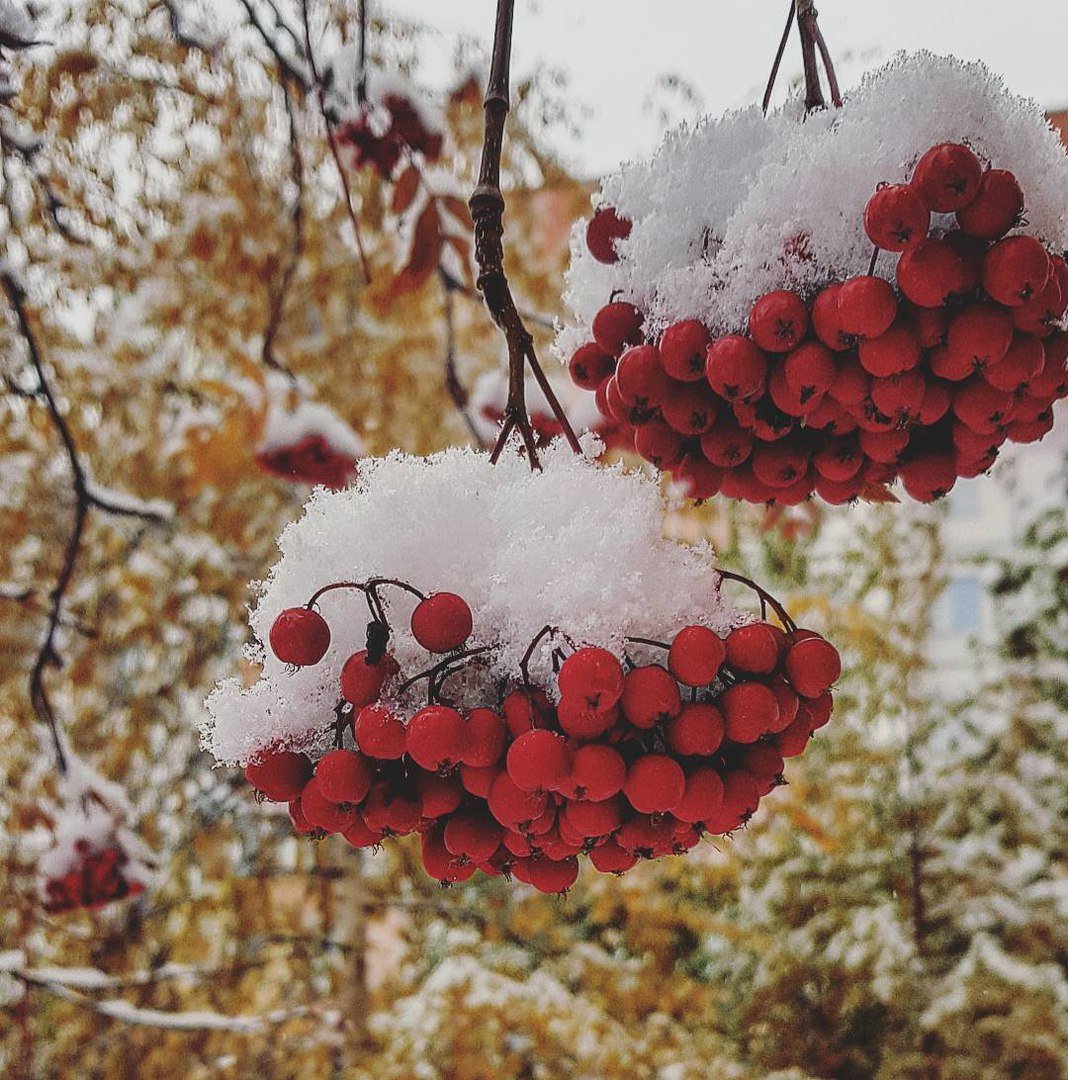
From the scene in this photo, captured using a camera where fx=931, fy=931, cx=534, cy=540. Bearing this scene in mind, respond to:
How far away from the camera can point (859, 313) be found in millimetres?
443

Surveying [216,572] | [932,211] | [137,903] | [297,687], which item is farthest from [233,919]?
[932,211]

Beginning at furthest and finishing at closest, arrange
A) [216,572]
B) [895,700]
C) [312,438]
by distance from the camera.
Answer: [895,700] < [216,572] < [312,438]

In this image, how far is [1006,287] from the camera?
1.41 ft

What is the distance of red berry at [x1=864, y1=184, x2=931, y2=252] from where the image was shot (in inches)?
16.7

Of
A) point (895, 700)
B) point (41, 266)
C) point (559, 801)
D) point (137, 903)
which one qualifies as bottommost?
point (559, 801)

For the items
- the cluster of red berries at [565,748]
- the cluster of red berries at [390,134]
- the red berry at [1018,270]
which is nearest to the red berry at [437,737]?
the cluster of red berries at [565,748]

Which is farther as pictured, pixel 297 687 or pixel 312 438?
pixel 312 438

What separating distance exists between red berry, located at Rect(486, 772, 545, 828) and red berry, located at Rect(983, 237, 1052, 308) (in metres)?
0.31

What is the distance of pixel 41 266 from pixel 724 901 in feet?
8.56

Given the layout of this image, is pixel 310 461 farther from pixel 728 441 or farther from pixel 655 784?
pixel 655 784

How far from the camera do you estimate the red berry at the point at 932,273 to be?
0.44 metres

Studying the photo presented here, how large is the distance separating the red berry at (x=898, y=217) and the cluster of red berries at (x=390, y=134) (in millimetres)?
1008

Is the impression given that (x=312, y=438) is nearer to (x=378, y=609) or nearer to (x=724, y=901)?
(x=378, y=609)

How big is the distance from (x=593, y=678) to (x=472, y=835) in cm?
11
